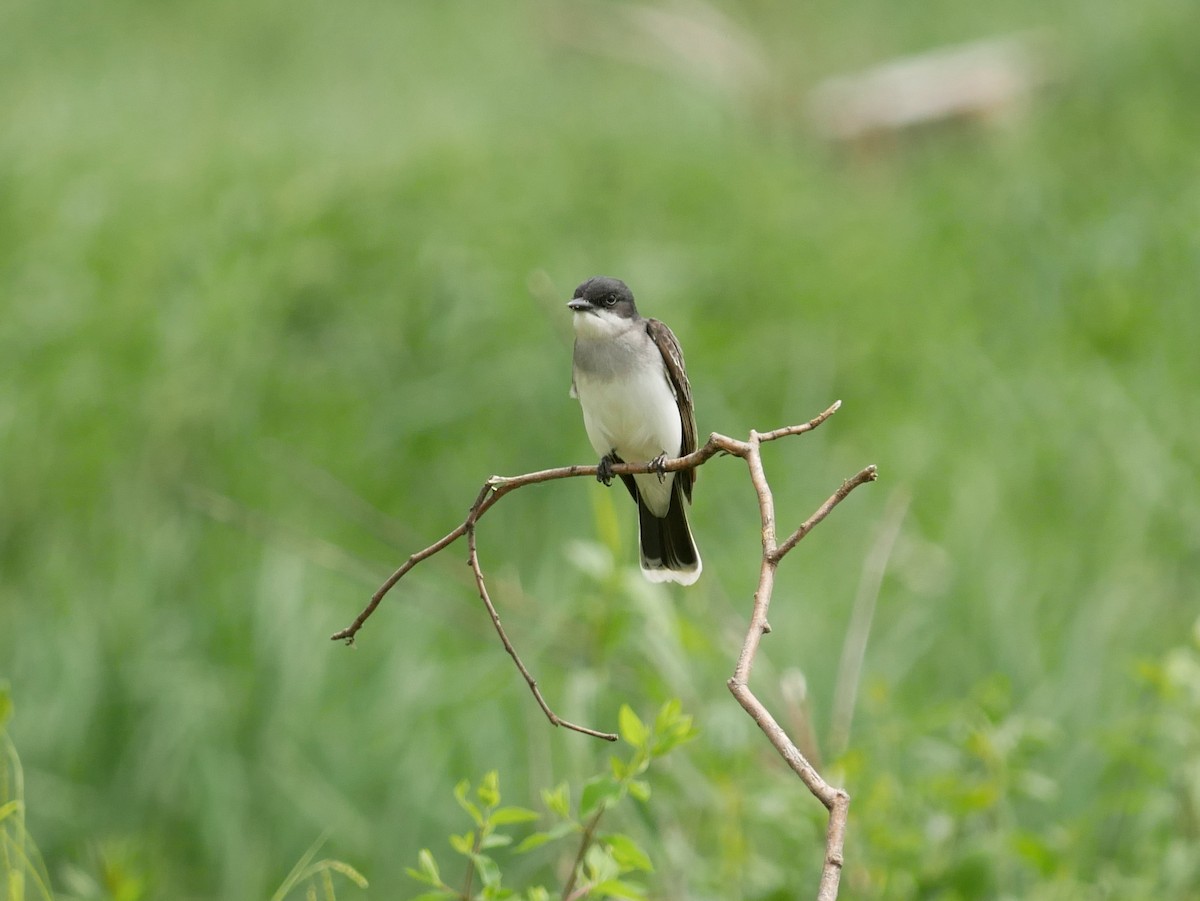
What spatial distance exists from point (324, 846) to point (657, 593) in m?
1.52

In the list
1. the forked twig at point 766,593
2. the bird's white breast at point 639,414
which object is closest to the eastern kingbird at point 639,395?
the bird's white breast at point 639,414

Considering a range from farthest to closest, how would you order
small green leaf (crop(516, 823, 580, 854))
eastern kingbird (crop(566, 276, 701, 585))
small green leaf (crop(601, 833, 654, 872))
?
eastern kingbird (crop(566, 276, 701, 585)) < small green leaf (crop(516, 823, 580, 854)) < small green leaf (crop(601, 833, 654, 872))

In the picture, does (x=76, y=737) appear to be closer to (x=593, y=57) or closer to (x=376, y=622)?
(x=376, y=622)

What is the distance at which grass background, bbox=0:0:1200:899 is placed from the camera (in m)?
4.39

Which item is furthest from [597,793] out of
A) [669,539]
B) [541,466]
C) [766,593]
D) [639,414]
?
[541,466]

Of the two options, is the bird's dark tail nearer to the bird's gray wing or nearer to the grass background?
the bird's gray wing

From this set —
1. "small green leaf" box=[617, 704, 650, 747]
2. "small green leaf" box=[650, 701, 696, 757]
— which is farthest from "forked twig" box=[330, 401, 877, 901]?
"small green leaf" box=[650, 701, 696, 757]

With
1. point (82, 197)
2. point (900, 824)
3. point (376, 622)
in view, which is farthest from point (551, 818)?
point (82, 197)

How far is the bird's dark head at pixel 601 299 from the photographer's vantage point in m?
3.50

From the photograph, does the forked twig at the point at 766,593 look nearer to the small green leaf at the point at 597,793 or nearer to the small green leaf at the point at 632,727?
the small green leaf at the point at 632,727

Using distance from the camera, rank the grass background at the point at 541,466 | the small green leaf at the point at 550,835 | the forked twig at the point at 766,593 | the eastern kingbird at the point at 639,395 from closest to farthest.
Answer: the forked twig at the point at 766,593 → the small green leaf at the point at 550,835 → the eastern kingbird at the point at 639,395 → the grass background at the point at 541,466

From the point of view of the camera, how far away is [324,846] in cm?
493

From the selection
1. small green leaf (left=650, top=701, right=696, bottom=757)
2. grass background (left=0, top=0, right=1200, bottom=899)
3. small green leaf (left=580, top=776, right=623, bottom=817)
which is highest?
small green leaf (left=650, top=701, right=696, bottom=757)

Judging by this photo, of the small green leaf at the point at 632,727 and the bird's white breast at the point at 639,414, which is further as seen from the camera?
the bird's white breast at the point at 639,414
